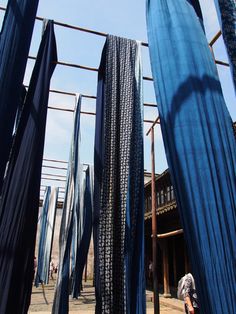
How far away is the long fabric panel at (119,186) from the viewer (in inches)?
102

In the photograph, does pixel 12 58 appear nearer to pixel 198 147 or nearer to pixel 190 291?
pixel 198 147

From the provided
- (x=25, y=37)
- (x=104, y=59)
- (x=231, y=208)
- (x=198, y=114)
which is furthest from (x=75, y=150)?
(x=231, y=208)

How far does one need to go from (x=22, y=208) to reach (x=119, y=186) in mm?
931

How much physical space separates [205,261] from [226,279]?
128 millimetres

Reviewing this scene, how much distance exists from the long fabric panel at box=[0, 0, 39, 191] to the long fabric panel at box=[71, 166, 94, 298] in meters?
3.64

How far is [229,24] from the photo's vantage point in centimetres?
225

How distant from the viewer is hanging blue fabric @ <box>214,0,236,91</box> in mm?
2126

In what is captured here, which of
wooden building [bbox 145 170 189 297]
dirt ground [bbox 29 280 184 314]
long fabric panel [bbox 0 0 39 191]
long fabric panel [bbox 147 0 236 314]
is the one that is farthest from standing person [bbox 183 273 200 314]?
wooden building [bbox 145 170 189 297]

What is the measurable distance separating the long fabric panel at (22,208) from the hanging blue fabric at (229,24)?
1615mm

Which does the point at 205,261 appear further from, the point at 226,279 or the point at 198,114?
the point at 198,114

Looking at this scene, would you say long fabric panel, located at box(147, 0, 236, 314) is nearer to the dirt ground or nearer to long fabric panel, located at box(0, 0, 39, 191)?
long fabric panel, located at box(0, 0, 39, 191)

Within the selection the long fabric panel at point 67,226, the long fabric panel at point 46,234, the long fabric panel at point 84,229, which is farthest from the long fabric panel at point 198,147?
the long fabric panel at point 46,234

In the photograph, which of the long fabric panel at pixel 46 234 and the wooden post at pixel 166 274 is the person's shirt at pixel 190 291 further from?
the long fabric panel at pixel 46 234

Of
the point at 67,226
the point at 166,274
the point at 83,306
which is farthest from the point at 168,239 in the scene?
the point at 67,226
